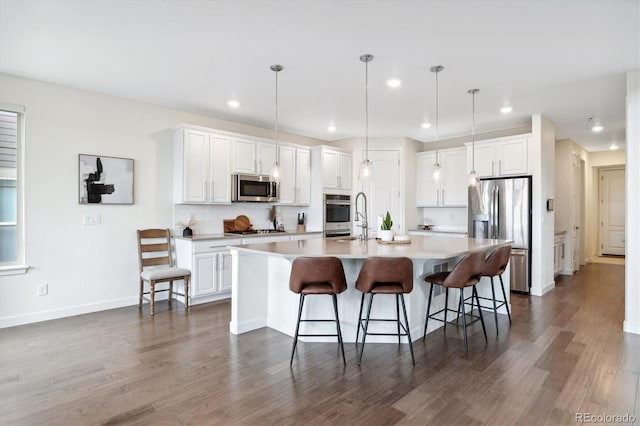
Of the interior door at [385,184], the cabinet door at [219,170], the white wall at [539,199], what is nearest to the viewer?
the cabinet door at [219,170]

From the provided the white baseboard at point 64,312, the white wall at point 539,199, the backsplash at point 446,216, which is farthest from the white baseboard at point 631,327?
the white baseboard at point 64,312

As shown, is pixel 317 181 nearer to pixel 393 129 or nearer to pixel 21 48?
pixel 393 129

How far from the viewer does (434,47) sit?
302cm

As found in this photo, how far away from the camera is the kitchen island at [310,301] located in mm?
3113

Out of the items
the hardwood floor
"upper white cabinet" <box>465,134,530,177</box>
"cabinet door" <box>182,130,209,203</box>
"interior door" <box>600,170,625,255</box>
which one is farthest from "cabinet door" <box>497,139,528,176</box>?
"interior door" <box>600,170,625,255</box>

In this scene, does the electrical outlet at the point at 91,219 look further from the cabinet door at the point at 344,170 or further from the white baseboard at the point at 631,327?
the white baseboard at the point at 631,327

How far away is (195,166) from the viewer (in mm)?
4734

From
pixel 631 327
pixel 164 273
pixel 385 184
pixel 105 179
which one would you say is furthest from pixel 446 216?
pixel 105 179

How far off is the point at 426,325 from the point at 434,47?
249 centimetres

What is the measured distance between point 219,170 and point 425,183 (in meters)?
3.92

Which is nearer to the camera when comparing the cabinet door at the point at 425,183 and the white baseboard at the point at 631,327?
the white baseboard at the point at 631,327

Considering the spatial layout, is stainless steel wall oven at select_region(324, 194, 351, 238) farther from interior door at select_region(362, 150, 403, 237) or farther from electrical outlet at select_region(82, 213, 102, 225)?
electrical outlet at select_region(82, 213, 102, 225)

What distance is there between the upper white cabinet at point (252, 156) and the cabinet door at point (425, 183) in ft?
9.78

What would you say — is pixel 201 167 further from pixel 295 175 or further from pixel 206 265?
pixel 295 175
